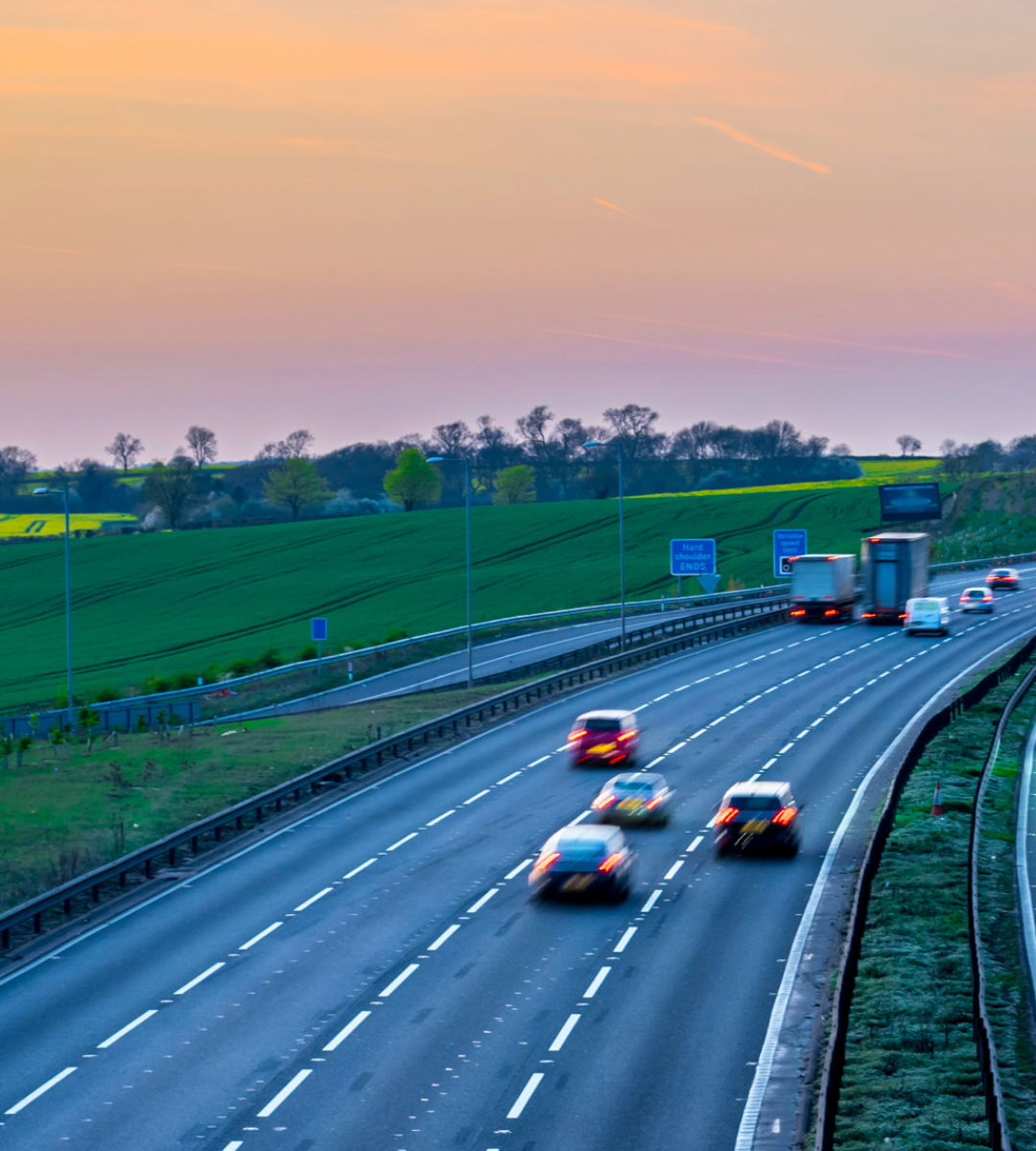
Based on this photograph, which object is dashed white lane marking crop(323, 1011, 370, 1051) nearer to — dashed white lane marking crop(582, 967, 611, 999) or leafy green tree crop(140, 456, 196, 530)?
dashed white lane marking crop(582, 967, 611, 999)

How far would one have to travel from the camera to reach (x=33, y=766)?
1743 inches

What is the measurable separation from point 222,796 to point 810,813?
1615 centimetres

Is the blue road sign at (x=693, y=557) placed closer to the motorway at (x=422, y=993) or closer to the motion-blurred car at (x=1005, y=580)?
the motion-blurred car at (x=1005, y=580)

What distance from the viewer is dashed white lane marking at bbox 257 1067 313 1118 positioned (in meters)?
18.0

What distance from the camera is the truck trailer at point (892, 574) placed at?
75069 mm

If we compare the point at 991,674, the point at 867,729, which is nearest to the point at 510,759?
the point at 867,729

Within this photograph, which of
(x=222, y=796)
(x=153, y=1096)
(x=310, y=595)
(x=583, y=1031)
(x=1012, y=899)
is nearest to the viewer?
(x=153, y=1096)

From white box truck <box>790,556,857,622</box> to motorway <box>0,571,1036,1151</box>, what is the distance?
37009mm

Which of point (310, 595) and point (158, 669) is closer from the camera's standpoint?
point (158, 669)

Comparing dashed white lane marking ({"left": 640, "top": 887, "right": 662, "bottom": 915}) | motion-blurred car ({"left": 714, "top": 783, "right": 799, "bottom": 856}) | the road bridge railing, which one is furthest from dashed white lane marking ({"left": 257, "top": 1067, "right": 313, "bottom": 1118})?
motion-blurred car ({"left": 714, "top": 783, "right": 799, "bottom": 856})

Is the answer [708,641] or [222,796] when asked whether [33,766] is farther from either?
[708,641]

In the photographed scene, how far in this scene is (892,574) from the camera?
76312 mm

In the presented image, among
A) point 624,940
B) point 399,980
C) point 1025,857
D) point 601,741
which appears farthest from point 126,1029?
point 601,741

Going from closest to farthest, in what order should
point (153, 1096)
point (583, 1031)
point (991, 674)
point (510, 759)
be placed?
point (153, 1096), point (583, 1031), point (510, 759), point (991, 674)
